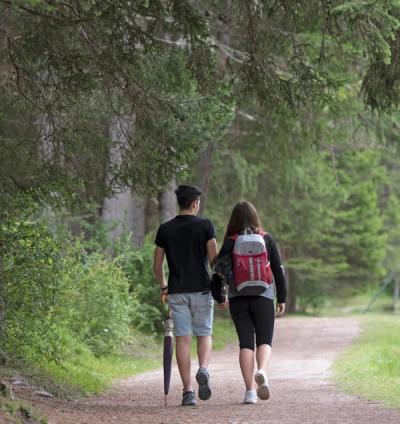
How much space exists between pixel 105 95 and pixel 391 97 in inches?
127

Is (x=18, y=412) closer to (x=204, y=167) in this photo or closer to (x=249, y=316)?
(x=249, y=316)

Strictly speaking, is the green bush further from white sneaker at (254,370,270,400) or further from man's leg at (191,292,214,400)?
white sneaker at (254,370,270,400)

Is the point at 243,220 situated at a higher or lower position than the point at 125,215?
lower

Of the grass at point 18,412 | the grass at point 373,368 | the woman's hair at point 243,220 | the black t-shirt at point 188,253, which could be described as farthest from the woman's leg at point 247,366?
the grass at point 18,412

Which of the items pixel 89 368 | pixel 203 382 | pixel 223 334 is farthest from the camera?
pixel 223 334

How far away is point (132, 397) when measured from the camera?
37.8ft

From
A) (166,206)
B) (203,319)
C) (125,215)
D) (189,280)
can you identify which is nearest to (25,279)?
(189,280)

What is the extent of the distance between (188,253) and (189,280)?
25 cm

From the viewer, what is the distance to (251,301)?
9.70 metres

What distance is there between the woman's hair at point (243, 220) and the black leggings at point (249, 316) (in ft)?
2.07

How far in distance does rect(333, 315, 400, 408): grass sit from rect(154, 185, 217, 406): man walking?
1.90m

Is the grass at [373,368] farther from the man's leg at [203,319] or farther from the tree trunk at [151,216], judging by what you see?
the tree trunk at [151,216]

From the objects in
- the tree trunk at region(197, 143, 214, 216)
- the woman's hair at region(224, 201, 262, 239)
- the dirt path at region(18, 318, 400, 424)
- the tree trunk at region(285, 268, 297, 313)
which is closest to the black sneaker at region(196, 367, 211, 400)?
the dirt path at region(18, 318, 400, 424)

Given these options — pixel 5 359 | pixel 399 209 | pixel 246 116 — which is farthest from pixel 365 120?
pixel 399 209
